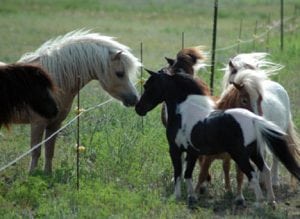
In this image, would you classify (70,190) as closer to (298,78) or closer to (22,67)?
(22,67)

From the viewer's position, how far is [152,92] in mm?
9961

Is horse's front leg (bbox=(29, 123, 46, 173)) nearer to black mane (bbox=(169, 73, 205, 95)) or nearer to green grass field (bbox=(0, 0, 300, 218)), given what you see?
green grass field (bbox=(0, 0, 300, 218))

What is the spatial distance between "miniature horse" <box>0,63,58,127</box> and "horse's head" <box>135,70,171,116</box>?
1208mm

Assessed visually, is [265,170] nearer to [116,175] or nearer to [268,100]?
[268,100]

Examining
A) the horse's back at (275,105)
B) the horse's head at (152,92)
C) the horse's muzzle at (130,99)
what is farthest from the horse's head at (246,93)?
the horse's muzzle at (130,99)

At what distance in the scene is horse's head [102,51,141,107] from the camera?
1102 cm

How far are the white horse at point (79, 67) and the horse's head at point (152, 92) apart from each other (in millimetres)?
1026

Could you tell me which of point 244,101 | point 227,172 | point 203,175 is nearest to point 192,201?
point 203,175

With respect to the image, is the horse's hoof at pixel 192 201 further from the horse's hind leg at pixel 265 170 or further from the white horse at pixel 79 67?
the white horse at pixel 79 67

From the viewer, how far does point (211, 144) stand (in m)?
9.21

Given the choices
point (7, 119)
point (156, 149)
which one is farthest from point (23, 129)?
point (7, 119)

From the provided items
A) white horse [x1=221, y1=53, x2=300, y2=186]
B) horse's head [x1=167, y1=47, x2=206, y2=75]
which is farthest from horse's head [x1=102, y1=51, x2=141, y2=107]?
white horse [x1=221, y1=53, x2=300, y2=186]

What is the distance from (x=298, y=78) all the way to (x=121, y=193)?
10653 mm

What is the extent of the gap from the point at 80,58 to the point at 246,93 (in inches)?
92.3
